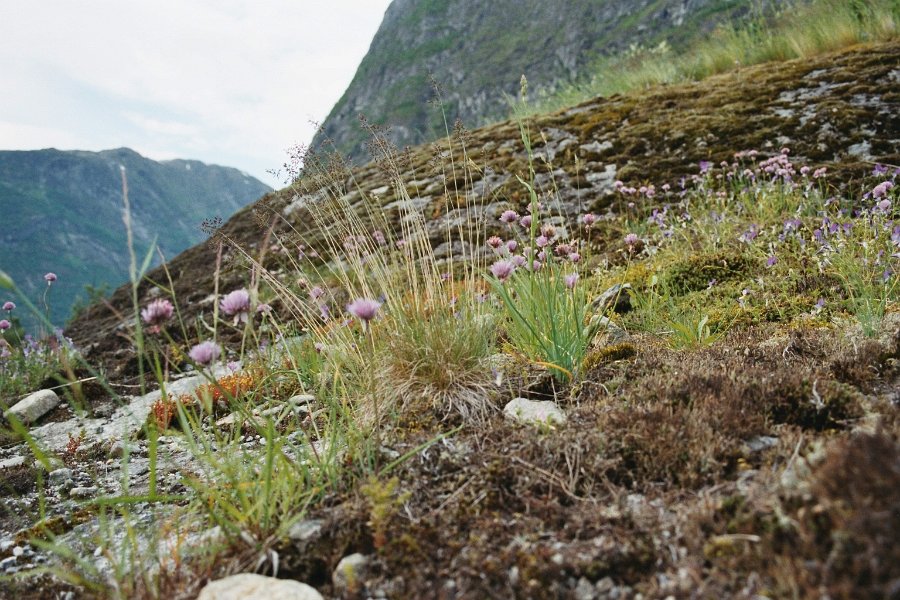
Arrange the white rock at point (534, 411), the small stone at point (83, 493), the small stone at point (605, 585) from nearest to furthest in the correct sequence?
1. the small stone at point (605, 585)
2. the white rock at point (534, 411)
3. the small stone at point (83, 493)

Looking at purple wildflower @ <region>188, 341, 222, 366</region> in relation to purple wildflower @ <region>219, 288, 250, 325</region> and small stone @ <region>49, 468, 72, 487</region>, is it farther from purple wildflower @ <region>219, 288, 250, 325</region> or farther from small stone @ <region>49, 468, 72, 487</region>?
small stone @ <region>49, 468, 72, 487</region>

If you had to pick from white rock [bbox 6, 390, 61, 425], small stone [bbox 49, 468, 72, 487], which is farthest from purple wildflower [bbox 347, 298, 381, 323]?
white rock [bbox 6, 390, 61, 425]

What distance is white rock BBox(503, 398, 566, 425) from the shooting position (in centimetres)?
225

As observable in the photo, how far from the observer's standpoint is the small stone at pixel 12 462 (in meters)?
3.39

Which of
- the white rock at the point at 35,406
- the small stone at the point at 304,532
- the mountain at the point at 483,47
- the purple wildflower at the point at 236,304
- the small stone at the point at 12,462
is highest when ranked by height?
the mountain at the point at 483,47

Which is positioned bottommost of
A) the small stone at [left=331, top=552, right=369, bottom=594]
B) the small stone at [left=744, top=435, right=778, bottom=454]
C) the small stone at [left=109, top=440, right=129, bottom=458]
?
the small stone at [left=744, top=435, right=778, bottom=454]

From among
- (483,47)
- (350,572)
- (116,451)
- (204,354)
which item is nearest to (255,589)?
(350,572)

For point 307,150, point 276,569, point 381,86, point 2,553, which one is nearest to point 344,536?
point 276,569

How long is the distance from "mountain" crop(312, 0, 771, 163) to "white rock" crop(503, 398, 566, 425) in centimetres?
7822

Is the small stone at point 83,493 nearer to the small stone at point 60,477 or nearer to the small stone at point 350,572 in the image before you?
the small stone at point 60,477

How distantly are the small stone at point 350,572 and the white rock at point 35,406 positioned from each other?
183 inches

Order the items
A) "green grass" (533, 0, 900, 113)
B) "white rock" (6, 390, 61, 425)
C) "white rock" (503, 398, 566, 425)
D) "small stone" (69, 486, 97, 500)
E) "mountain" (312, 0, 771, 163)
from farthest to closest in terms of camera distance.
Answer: "mountain" (312, 0, 771, 163) < "green grass" (533, 0, 900, 113) < "white rock" (6, 390, 61, 425) < "small stone" (69, 486, 97, 500) < "white rock" (503, 398, 566, 425)

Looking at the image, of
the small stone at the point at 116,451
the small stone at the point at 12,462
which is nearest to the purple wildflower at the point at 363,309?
the small stone at the point at 116,451

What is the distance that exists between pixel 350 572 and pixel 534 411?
116 cm
